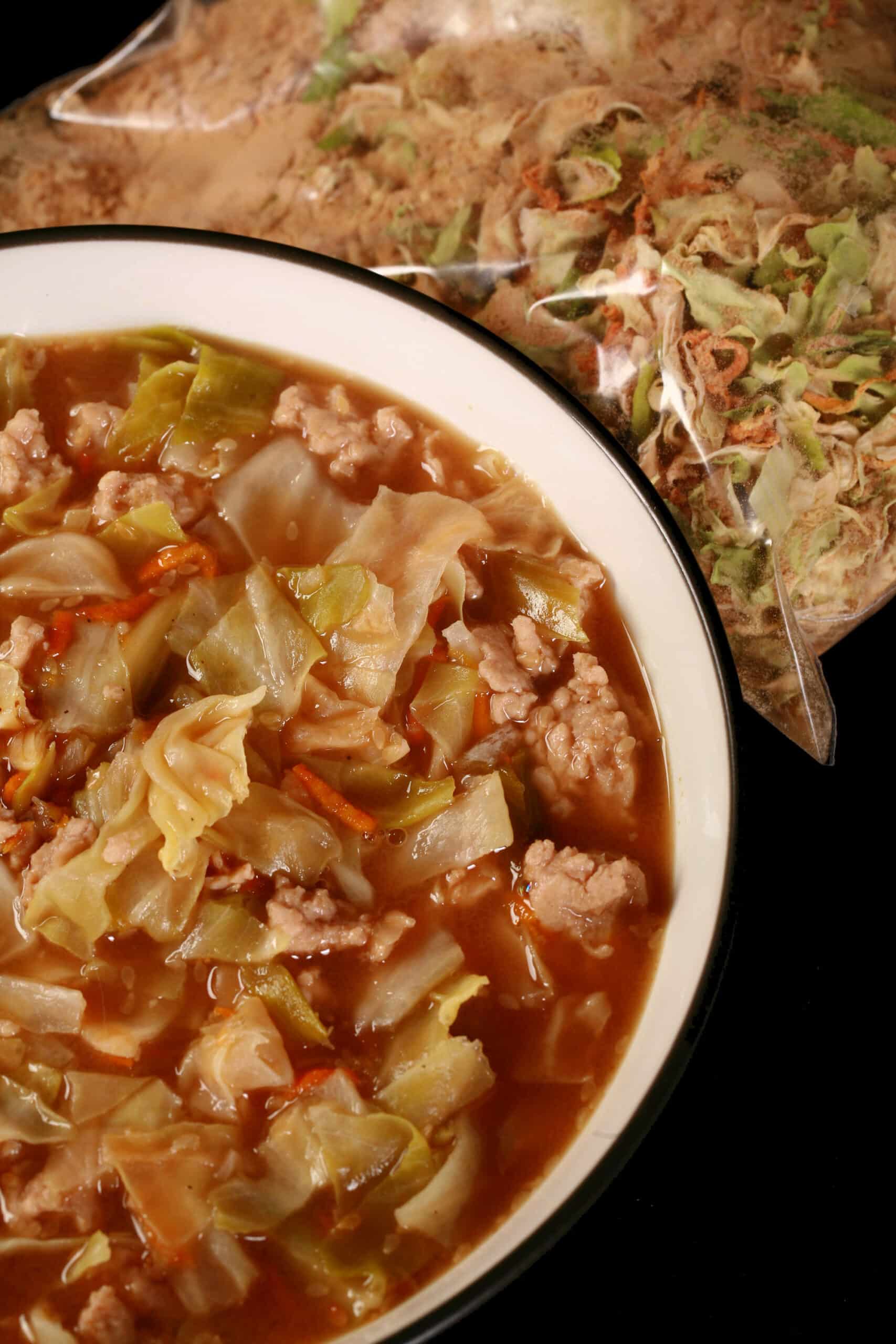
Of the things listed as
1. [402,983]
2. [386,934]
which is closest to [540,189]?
[386,934]

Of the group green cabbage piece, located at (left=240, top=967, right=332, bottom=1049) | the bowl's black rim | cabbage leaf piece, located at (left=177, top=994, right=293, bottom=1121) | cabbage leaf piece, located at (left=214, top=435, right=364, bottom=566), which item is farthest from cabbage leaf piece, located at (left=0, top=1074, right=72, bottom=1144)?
cabbage leaf piece, located at (left=214, top=435, right=364, bottom=566)

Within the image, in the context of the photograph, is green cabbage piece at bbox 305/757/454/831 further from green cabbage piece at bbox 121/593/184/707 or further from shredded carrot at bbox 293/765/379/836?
green cabbage piece at bbox 121/593/184/707

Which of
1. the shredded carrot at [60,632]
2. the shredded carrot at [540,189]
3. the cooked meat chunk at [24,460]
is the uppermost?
the shredded carrot at [540,189]

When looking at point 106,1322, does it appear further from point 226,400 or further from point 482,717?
point 226,400

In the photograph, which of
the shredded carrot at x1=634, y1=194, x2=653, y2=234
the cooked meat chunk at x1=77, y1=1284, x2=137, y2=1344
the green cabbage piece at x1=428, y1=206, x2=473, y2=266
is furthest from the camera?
the green cabbage piece at x1=428, y1=206, x2=473, y2=266

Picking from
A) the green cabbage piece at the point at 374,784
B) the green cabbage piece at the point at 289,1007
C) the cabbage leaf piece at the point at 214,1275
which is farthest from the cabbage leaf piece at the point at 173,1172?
the green cabbage piece at the point at 374,784

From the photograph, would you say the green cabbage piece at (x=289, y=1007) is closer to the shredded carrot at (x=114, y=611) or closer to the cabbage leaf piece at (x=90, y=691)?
the cabbage leaf piece at (x=90, y=691)
